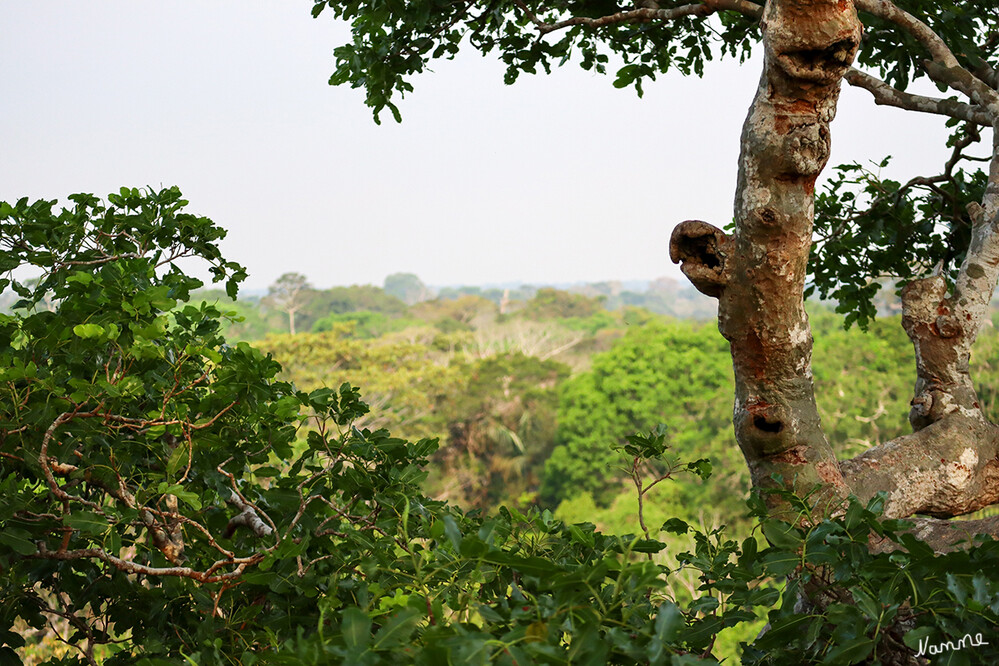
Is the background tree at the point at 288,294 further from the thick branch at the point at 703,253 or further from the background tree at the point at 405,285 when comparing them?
the background tree at the point at 405,285

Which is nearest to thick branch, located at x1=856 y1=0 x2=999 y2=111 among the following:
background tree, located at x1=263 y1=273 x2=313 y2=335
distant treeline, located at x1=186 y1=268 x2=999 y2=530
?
distant treeline, located at x1=186 y1=268 x2=999 y2=530

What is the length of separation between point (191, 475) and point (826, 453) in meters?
1.77

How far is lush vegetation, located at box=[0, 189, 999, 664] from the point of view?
1.18 metres

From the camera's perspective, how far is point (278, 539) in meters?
1.93

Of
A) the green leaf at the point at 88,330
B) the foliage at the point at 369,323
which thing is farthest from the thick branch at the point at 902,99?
the foliage at the point at 369,323

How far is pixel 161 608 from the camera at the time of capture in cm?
A: 206

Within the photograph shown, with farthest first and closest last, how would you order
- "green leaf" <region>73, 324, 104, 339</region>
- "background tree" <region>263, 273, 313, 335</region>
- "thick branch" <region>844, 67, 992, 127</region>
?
"background tree" <region>263, 273, 313, 335</region>
"thick branch" <region>844, 67, 992, 127</region>
"green leaf" <region>73, 324, 104, 339</region>

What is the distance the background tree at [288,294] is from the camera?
54156 millimetres

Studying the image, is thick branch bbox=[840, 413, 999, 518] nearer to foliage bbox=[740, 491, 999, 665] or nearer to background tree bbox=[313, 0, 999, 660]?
background tree bbox=[313, 0, 999, 660]

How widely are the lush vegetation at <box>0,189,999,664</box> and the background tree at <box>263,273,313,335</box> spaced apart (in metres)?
52.9

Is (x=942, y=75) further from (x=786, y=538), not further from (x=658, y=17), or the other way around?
(x=786, y=538)

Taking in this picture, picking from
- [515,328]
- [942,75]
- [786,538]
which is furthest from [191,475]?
[515,328]

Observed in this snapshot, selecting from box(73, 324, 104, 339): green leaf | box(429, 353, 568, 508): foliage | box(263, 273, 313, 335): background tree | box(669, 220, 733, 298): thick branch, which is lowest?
box(429, 353, 568, 508): foliage
